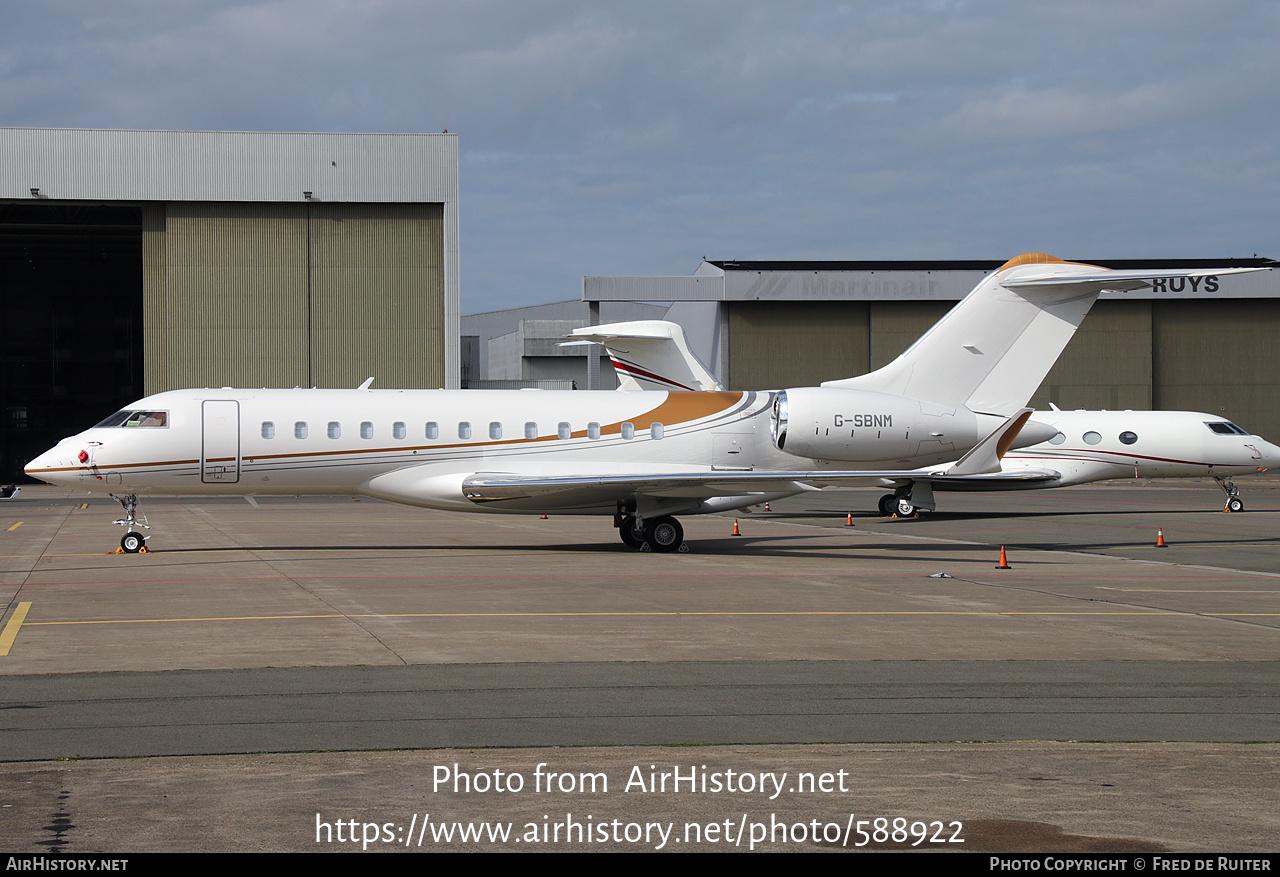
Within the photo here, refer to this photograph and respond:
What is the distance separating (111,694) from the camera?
8758mm

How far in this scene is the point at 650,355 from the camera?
30516mm

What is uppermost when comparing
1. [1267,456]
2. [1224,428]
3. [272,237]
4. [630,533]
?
[272,237]

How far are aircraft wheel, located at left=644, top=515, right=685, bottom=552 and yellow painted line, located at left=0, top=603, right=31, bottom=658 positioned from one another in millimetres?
10597

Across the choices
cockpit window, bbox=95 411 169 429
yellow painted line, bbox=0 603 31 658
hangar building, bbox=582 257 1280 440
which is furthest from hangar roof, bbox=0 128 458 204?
yellow painted line, bbox=0 603 31 658

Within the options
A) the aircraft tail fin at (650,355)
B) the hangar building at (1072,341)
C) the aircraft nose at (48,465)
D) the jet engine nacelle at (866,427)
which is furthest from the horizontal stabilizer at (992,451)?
the hangar building at (1072,341)

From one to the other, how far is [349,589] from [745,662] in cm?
682

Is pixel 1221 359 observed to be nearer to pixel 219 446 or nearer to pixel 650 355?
pixel 650 355

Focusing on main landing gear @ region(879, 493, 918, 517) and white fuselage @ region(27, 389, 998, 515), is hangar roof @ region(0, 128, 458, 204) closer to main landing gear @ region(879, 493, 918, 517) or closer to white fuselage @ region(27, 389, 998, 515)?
main landing gear @ region(879, 493, 918, 517)

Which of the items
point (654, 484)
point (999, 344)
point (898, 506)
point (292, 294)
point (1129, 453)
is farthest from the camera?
point (292, 294)

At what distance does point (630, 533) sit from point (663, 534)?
0.69m

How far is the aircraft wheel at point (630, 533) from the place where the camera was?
2177 centimetres

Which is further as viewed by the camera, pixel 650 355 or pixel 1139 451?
pixel 1139 451

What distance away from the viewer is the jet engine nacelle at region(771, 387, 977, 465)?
72.4 ft

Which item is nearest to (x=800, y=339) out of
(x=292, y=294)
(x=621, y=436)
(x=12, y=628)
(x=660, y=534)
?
(x=292, y=294)
